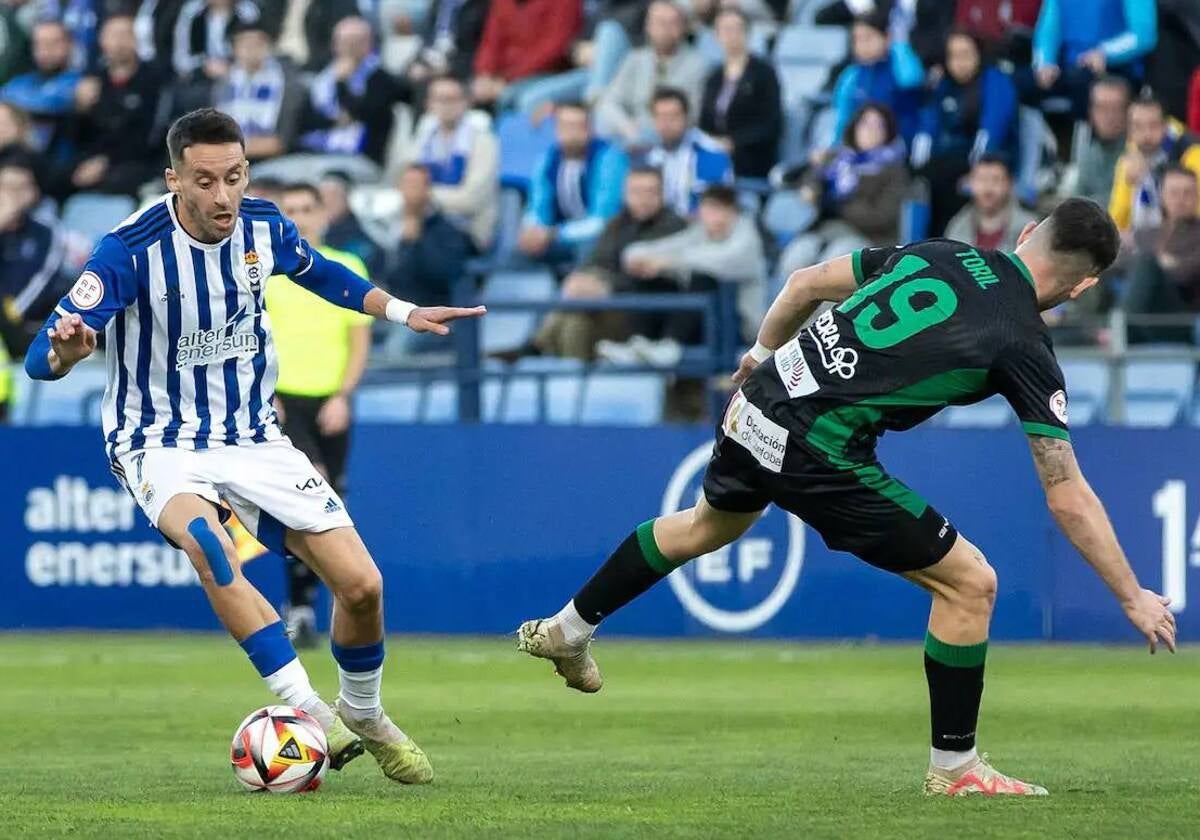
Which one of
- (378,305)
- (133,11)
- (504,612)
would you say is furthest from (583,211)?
(378,305)

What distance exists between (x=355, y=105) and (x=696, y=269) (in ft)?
16.1

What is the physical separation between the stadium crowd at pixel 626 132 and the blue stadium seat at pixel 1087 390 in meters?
0.23

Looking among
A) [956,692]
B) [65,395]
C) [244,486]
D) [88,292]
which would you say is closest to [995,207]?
[65,395]

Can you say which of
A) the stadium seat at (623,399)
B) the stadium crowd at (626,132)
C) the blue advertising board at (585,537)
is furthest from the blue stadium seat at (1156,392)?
the stadium seat at (623,399)

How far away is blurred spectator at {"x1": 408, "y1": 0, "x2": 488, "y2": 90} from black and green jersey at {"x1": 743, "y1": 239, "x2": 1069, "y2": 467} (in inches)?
518

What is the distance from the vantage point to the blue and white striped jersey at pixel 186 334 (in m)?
7.82

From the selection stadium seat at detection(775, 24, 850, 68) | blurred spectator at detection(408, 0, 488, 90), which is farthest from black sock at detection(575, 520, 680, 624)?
blurred spectator at detection(408, 0, 488, 90)

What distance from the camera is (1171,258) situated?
15516mm

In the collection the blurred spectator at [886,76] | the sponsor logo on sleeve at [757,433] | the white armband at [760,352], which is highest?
the blurred spectator at [886,76]

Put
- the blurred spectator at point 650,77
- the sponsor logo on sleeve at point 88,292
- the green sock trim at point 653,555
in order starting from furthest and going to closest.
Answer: the blurred spectator at point 650,77 → the green sock trim at point 653,555 → the sponsor logo on sleeve at point 88,292

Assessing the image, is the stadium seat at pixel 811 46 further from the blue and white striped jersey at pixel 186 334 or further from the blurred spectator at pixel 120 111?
the blue and white striped jersey at pixel 186 334

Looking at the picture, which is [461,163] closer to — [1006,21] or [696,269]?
[696,269]

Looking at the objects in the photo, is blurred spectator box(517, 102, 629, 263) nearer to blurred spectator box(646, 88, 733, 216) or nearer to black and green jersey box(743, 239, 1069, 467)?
blurred spectator box(646, 88, 733, 216)

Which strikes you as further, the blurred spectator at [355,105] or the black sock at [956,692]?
the blurred spectator at [355,105]
